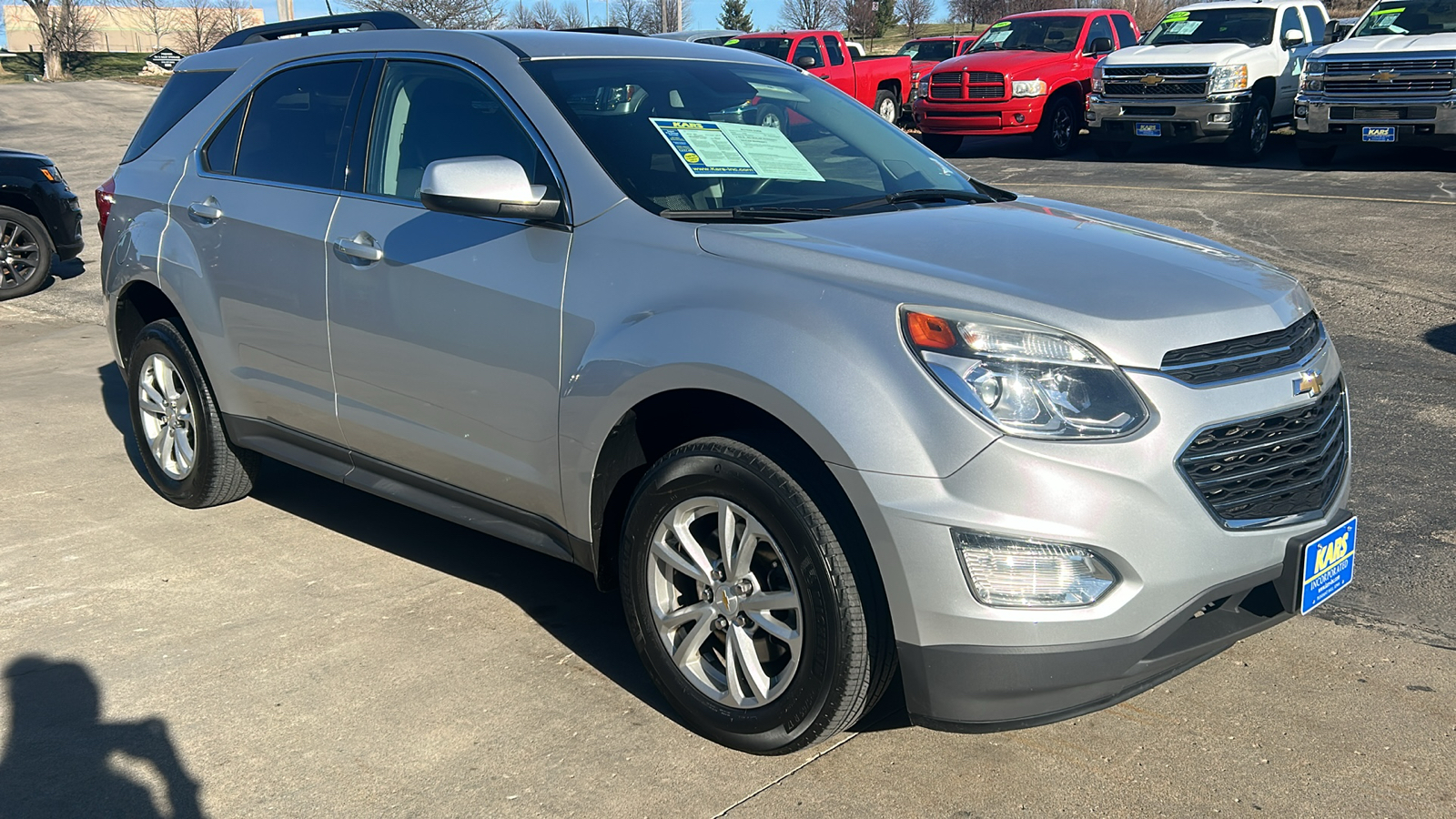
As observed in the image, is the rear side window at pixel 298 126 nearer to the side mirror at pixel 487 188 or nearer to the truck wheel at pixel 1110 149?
the side mirror at pixel 487 188

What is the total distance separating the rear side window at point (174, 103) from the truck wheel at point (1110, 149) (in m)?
14.1

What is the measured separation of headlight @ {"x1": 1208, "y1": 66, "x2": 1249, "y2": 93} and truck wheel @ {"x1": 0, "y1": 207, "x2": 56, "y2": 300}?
12.8 meters

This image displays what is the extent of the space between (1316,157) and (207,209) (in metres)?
14.0

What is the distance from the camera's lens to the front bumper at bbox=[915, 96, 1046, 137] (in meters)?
17.6

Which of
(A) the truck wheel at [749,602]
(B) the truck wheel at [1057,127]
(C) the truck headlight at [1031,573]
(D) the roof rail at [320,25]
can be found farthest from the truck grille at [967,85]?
(C) the truck headlight at [1031,573]

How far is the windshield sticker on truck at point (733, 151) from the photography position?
3.67 meters

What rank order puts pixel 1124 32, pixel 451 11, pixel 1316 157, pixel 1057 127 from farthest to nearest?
pixel 451 11 → pixel 1124 32 → pixel 1057 127 → pixel 1316 157

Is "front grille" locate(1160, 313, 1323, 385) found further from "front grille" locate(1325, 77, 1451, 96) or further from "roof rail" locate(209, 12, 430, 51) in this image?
"front grille" locate(1325, 77, 1451, 96)

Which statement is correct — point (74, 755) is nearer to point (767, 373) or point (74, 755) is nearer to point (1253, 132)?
point (767, 373)

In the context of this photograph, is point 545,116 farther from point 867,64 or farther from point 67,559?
point 867,64

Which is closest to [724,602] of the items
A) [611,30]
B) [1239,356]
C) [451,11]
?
[1239,356]

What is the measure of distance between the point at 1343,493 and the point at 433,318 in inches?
99.9

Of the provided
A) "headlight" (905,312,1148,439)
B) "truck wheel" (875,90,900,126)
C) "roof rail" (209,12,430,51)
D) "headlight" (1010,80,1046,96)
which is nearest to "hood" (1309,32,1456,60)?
"headlight" (1010,80,1046,96)

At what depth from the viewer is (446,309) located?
12.1 ft
